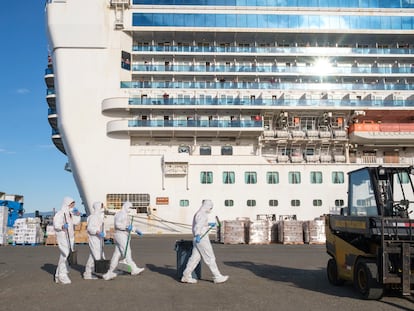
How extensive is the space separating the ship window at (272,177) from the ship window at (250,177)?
930mm

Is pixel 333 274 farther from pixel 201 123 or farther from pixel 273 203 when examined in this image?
pixel 201 123

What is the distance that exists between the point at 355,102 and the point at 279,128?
19.1 feet

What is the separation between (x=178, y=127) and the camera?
2900cm

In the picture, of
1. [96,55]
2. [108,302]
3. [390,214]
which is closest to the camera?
[108,302]

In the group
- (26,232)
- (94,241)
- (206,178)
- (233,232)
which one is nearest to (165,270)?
(94,241)

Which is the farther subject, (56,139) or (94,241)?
(56,139)

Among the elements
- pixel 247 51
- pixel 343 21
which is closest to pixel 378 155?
pixel 343 21

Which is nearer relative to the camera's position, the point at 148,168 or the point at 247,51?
the point at 148,168

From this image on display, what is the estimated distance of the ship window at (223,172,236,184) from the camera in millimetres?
28469

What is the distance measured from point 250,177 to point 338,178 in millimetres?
6294

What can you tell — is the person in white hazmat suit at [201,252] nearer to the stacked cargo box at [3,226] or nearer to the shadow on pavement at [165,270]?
the shadow on pavement at [165,270]

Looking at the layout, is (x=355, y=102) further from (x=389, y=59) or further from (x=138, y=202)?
(x=138, y=202)

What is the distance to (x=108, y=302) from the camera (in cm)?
764

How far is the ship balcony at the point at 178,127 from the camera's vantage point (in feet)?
93.9
